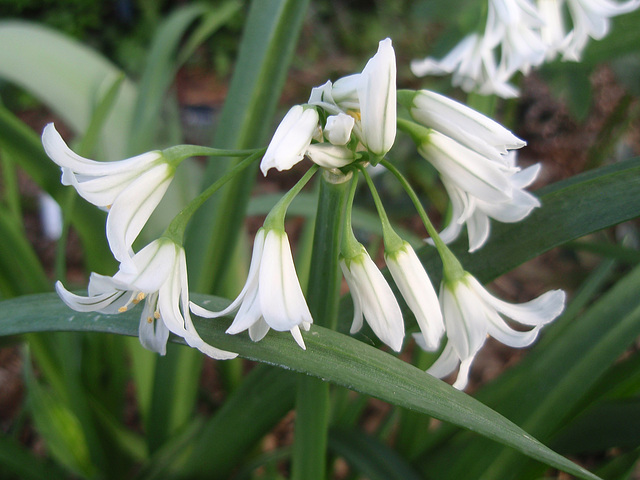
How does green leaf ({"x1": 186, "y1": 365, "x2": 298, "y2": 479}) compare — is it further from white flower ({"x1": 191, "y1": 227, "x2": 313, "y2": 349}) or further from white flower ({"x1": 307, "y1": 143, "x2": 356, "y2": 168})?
white flower ({"x1": 307, "y1": 143, "x2": 356, "y2": 168})

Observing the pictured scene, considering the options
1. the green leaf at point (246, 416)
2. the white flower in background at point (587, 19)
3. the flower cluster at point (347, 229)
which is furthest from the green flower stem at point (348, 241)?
the white flower in background at point (587, 19)

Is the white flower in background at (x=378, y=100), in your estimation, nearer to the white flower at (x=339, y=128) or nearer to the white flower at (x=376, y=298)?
the white flower at (x=339, y=128)

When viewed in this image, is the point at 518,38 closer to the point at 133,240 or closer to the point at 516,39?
the point at 516,39

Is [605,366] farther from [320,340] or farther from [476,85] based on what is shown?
[476,85]

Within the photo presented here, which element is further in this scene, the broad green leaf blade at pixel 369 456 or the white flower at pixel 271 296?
the broad green leaf blade at pixel 369 456

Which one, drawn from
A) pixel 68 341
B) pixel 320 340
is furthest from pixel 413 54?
pixel 320 340

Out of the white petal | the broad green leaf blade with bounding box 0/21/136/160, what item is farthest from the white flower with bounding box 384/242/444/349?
the broad green leaf blade with bounding box 0/21/136/160

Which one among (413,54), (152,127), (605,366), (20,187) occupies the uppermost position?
(413,54)

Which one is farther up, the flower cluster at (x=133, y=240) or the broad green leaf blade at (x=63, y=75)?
the broad green leaf blade at (x=63, y=75)
